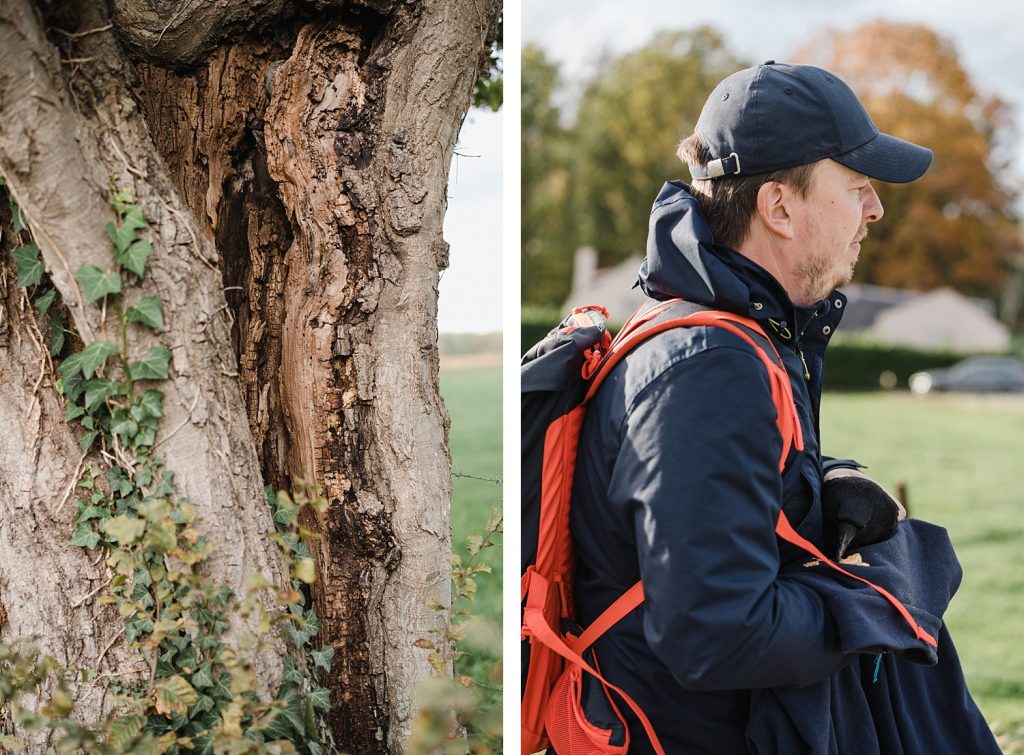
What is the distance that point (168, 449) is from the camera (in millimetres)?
2373

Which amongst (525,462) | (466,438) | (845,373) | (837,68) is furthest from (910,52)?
(525,462)

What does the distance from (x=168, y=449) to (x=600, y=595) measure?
1125 mm

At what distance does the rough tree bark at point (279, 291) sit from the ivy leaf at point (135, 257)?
48 millimetres

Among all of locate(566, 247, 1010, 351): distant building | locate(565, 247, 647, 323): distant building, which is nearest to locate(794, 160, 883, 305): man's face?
locate(565, 247, 647, 323): distant building

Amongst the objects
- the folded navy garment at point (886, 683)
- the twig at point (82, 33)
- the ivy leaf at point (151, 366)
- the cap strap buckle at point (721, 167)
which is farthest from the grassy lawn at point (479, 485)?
the twig at point (82, 33)

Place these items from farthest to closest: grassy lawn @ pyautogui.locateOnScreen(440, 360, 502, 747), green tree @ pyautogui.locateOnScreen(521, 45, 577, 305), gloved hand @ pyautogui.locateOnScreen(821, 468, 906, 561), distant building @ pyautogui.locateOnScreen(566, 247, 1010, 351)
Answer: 1. distant building @ pyautogui.locateOnScreen(566, 247, 1010, 351)
2. green tree @ pyautogui.locateOnScreen(521, 45, 577, 305)
3. grassy lawn @ pyautogui.locateOnScreen(440, 360, 502, 747)
4. gloved hand @ pyautogui.locateOnScreen(821, 468, 906, 561)

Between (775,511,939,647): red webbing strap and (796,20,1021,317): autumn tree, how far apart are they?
93.7 ft

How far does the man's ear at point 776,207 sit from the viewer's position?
2.11m

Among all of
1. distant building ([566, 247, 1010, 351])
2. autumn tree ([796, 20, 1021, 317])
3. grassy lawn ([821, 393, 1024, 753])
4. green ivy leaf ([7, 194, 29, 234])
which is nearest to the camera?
green ivy leaf ([7, 194, 29, 234])

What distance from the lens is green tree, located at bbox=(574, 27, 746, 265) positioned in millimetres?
25953

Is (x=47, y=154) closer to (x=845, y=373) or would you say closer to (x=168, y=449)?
(x=168, y=449)

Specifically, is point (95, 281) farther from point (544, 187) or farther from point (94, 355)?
point (544, 187)

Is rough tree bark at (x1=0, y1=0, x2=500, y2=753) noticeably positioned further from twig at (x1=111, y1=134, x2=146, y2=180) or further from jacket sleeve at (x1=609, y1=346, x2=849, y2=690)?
jacket sleeve at (x1=609, y1=346, x2=849, y2=690)

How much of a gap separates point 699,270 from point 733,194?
258 mm
